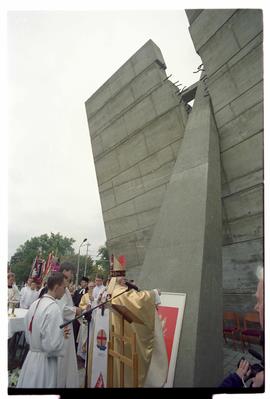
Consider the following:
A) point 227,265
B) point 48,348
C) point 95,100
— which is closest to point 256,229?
point 227,265

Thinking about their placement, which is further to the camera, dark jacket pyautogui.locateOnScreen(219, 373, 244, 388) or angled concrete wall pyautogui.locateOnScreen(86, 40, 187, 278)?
angled concrete wall pyautogui.locateOnScreen(86, 40, 187, 278)

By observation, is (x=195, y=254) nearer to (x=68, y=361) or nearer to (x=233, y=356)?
(x=233, y=356)

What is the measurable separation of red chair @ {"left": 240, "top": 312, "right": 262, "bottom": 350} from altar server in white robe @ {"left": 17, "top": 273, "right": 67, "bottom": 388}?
2.52 meters

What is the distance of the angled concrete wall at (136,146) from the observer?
266 inches

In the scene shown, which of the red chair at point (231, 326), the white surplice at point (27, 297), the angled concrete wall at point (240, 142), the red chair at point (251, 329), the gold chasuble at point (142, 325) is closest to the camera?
the gold chasuble at point (142, 325)

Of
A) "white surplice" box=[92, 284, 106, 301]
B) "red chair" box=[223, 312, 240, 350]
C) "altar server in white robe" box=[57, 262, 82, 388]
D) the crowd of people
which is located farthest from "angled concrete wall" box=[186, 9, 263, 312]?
"white surplice" box=[92, 284, 106, 301]

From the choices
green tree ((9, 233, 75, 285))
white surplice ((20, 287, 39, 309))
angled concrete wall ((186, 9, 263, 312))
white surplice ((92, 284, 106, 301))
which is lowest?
white surplice ((20, 287, 39, 309))

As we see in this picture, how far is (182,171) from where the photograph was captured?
14.7 ft

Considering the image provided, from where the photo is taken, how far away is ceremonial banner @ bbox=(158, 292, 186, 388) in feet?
10.1

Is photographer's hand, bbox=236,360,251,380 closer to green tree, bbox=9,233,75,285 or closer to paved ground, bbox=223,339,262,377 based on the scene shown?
paved ground, bbox=223,339,262,377

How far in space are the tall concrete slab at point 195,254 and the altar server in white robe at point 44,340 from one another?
133 centimetres

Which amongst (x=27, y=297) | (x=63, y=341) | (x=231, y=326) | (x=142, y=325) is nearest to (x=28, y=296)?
(x=27, y=297)

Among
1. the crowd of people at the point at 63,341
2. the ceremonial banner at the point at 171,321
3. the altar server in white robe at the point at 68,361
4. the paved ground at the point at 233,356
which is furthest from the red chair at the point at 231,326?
the altar server in white robe at the point at 68,361

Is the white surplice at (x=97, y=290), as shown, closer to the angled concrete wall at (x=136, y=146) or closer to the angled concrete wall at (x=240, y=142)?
the angled concrete wall at (x=136, y=146)
